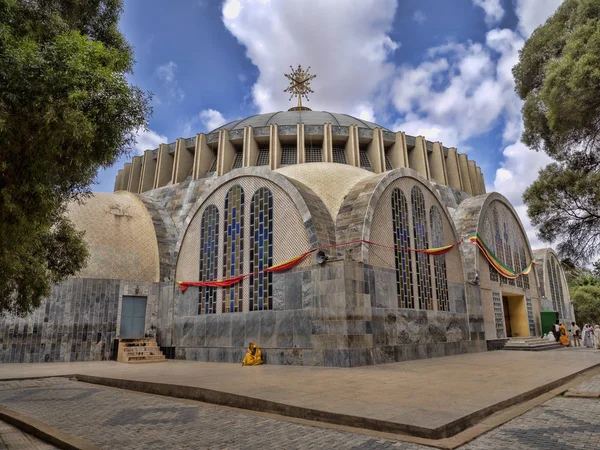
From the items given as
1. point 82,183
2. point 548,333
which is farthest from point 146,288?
point 548,333

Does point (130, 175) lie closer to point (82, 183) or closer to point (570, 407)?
point (82, 183)

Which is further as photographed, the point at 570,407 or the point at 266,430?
the point at 570,407

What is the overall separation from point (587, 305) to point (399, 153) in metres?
28.6

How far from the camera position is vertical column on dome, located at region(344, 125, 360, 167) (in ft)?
68.2

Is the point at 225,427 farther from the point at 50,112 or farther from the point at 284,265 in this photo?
the point at 284,265

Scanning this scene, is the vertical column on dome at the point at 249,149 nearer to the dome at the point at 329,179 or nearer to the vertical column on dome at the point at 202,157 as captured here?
the vertical column on dome at the point at 202,157

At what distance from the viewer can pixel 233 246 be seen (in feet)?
47.9

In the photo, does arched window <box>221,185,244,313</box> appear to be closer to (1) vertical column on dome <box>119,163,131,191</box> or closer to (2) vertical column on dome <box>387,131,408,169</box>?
(2) vertical column on dome <box>387,131,408,169</box>

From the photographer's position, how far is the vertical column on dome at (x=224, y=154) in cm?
2047

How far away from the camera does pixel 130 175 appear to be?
24203 mm

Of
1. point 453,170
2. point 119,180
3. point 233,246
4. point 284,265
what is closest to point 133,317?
point 233,246

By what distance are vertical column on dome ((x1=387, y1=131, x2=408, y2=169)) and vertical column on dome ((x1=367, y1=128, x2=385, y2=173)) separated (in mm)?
981

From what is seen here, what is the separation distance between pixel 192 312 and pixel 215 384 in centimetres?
743

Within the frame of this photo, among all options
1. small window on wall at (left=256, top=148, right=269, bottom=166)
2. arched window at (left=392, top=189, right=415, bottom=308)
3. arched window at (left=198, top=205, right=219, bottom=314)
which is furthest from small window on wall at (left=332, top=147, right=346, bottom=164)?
arched window at (left=198, top=205, right=219, bottom=314)
